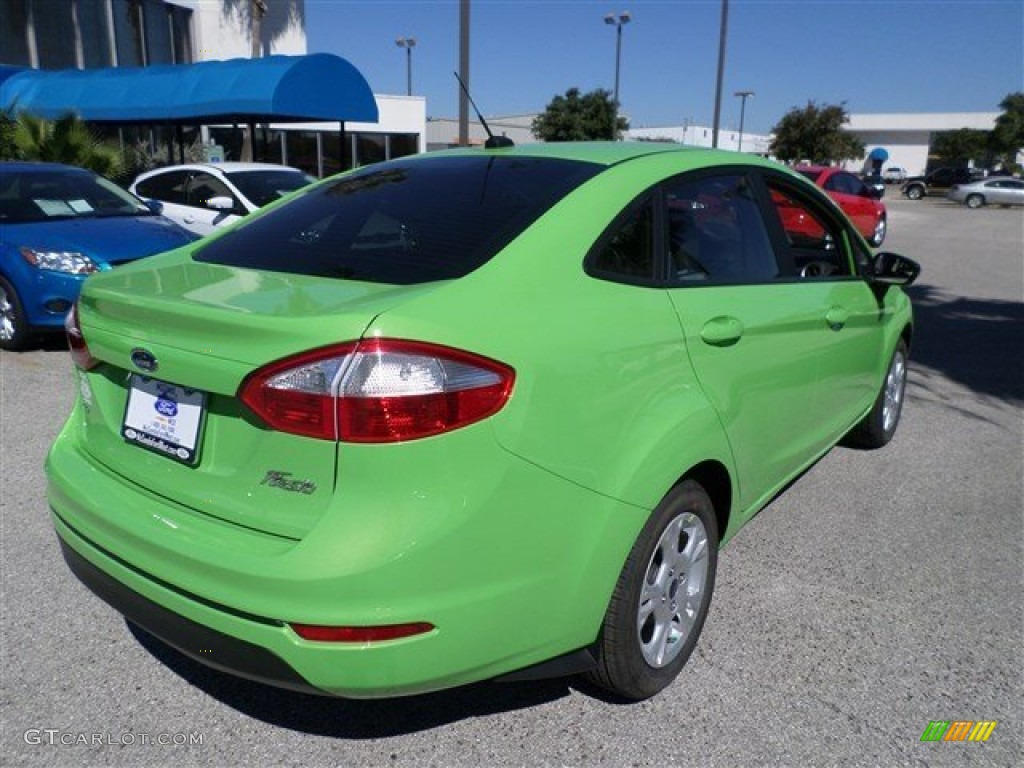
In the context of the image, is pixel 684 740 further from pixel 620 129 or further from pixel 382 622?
pixel 620 129

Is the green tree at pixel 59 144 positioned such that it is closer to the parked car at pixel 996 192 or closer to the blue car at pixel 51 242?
the blue car at pixel 51 242

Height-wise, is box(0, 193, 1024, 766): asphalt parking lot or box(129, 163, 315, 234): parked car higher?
box(129, 163, 315, 234): parked car

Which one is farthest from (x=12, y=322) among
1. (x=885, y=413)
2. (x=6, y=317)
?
(x=885, y=413)

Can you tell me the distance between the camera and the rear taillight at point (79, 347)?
248 cm

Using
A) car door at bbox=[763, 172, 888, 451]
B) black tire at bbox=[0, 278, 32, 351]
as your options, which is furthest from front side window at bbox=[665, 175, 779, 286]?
black tire at bbox=[0, 278, 32, 351]

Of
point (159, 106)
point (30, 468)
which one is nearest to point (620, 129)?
point (159, 106)

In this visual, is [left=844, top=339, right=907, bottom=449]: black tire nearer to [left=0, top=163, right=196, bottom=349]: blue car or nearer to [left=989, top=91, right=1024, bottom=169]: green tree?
[left=0, top=163, right=196, bottom=349]: blue car

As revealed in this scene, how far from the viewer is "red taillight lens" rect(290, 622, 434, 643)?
188cm

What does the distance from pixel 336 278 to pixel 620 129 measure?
59.0 m

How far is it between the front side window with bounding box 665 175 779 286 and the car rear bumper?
3.16 feet

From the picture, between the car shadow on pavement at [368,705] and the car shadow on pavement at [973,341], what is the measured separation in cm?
519

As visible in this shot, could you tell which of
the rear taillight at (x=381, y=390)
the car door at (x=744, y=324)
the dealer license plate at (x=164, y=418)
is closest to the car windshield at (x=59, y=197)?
the dealer license plate at (x=164, y=418)

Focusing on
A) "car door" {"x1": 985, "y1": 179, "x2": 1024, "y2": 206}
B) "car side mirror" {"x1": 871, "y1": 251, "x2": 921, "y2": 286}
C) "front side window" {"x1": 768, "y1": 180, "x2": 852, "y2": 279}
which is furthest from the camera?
"car door" {"x1": 985, "y1": 179, "x2": 1024, "y2": 206}

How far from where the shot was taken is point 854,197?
17156 mm
